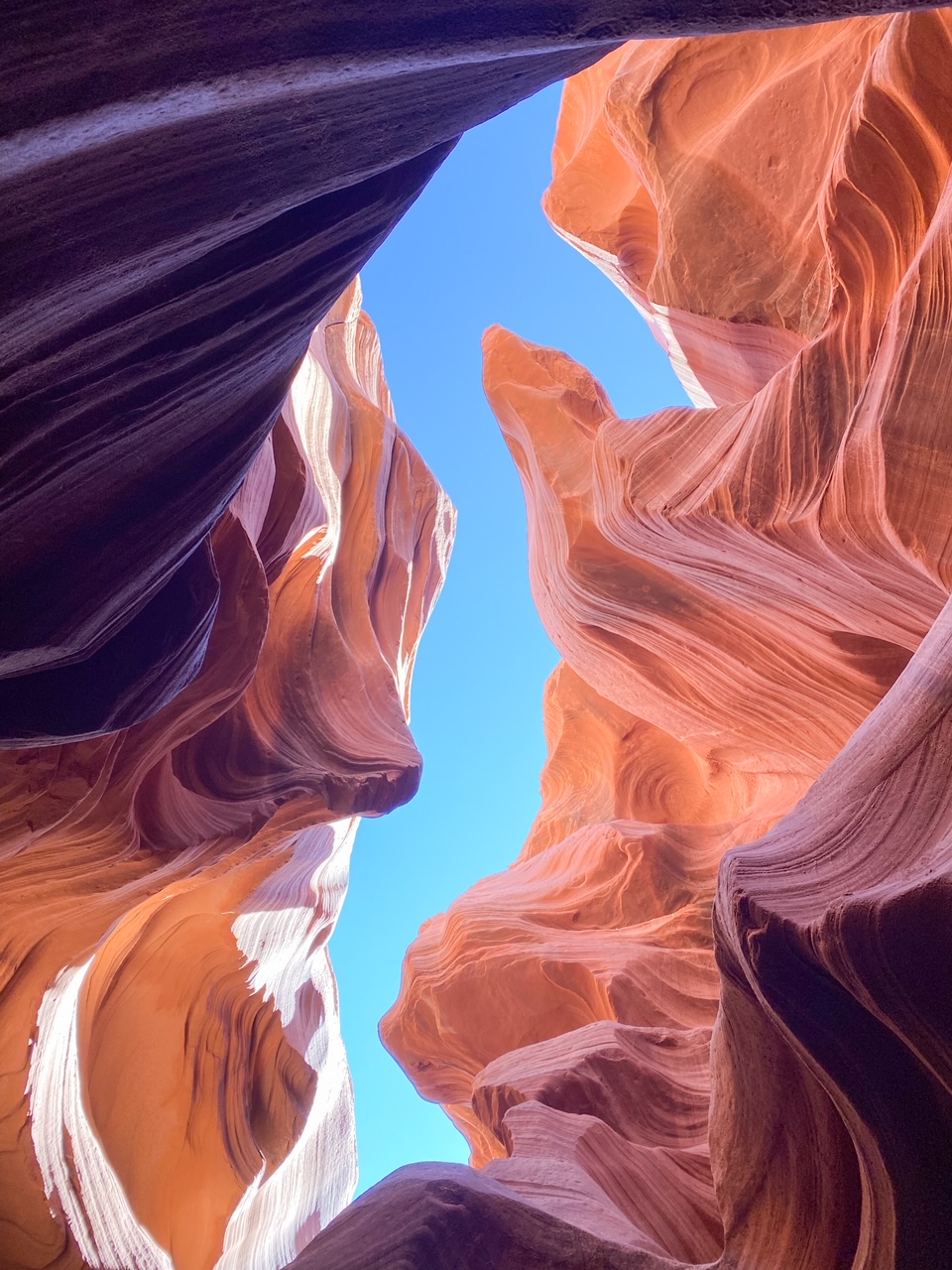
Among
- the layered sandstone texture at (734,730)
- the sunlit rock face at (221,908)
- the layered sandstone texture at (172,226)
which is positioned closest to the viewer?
the layered sandstone texture at (172,226)

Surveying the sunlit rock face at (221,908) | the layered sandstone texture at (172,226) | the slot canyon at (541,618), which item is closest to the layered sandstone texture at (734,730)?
the slot canyon at (541,618)

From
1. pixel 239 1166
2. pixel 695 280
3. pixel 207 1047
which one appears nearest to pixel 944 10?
pixel 695 280

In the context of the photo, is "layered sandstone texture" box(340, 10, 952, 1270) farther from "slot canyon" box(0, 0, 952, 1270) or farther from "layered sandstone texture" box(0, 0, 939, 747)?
"layered sandstone texture" box(0, 0, 939, 747)

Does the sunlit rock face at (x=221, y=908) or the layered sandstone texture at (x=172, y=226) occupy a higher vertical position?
the layered sandstone texture at (x=172, y=226)

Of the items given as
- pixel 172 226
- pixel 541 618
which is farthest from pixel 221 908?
pixel 172 226

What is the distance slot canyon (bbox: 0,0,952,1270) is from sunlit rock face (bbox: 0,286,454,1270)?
0.16ft

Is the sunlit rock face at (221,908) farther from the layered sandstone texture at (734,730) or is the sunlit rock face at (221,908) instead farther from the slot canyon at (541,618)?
the layered sandstone texture at (734,730)

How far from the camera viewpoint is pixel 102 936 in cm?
637

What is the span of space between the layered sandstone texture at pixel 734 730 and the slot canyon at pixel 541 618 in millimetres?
34

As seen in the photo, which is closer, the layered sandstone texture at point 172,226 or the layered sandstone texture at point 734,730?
the layered sandstone texture at point 172,226

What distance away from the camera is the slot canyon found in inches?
100

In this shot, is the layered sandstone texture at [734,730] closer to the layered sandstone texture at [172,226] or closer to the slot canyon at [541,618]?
the slot canyon at [541,618]

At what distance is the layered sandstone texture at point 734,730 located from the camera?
321 centimetres

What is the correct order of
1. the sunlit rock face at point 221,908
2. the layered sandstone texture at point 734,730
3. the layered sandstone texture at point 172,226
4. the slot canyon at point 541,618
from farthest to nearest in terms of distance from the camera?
the sunlit rock face at point 221,908
the layered sandstone texture at point 734,730
the slot canyon at point 541,618
the layered sandstone texture at point 172,226
